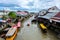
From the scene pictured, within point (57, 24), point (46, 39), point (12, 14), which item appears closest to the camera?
point (46, 39)

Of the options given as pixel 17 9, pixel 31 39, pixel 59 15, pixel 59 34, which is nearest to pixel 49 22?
pixel 59 15

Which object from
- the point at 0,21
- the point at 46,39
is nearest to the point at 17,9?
the point at 0,21

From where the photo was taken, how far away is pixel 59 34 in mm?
5117

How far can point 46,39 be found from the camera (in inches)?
189

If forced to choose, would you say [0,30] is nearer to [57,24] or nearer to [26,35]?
[26,35]

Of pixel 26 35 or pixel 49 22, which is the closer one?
pixel 26 35

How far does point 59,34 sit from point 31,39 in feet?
2.93

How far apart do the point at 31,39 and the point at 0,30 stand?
105 centimetres

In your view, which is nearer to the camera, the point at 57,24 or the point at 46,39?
the point at 46,39

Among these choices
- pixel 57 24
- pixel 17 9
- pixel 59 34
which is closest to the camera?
pixel 59 34

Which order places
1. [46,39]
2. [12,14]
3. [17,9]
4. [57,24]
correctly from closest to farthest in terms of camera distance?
[46,39]
[57,24]
[12,14]
[17,9]

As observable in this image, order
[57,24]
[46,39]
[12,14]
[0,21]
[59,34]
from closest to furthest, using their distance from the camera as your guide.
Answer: [46,39] < [59,34] < [57,24] < [0,21] < [12,14]

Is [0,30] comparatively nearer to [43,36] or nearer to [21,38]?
[21,38]

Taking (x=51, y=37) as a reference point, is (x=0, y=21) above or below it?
above
